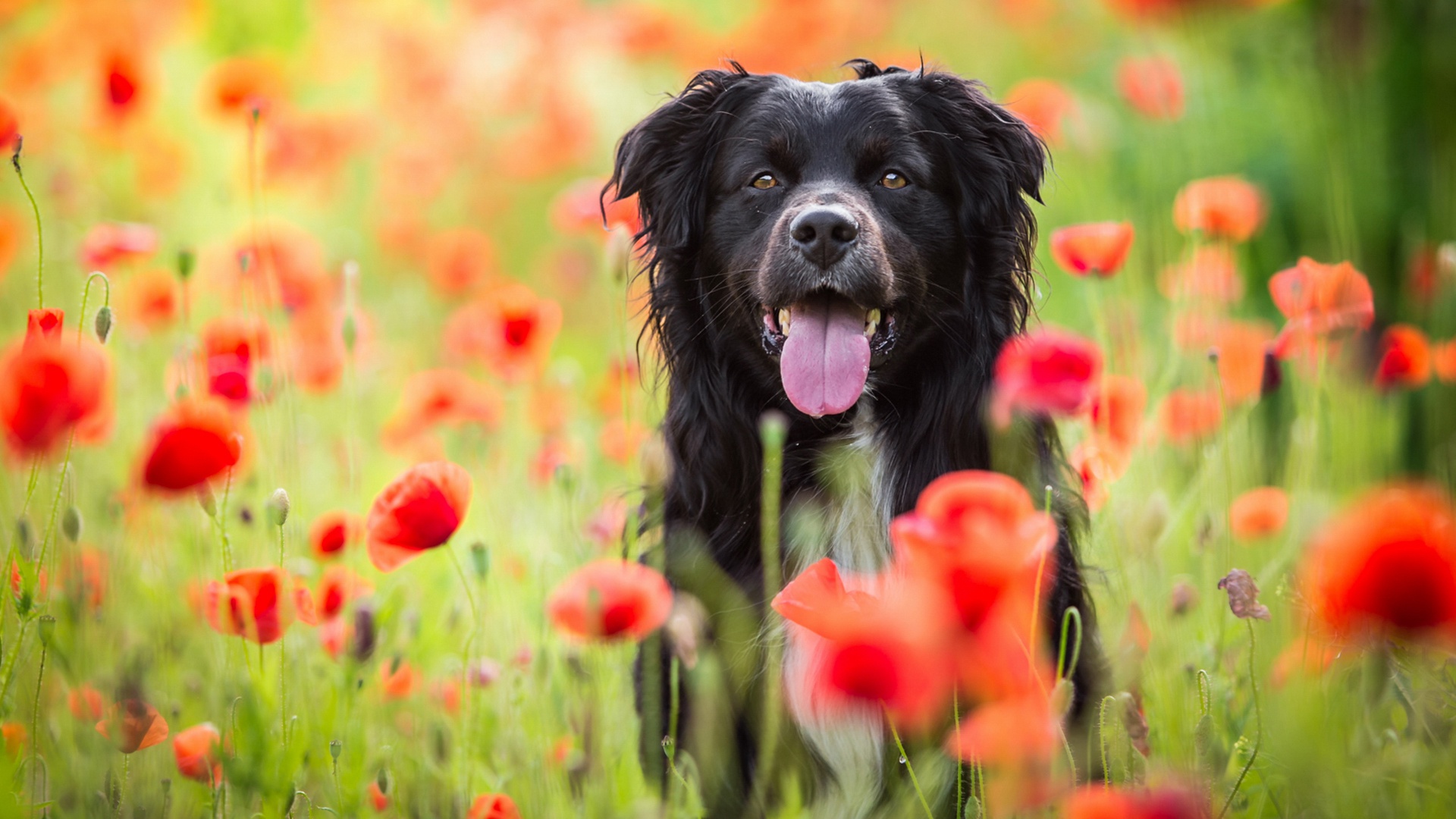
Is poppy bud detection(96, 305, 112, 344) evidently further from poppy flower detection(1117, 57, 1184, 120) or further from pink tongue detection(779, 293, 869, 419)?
poppy flower detection(1117, 57, 1184, 120)

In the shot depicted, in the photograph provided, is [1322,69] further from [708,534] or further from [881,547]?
[708,534]

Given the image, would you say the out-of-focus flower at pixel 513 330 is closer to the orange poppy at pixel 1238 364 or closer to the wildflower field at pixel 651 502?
the wildflower field at pixel 651 502

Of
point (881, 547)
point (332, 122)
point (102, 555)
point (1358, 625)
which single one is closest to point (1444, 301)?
point (881, 547)

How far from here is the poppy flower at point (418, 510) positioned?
1.49 metres

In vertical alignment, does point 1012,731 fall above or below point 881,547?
above

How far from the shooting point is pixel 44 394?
118cm

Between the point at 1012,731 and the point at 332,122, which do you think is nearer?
the point at 1012,731

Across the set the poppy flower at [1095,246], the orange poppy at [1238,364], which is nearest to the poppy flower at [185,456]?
the poppy flower at [1095,246]

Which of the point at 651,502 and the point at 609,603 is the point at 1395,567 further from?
the point at 651,502

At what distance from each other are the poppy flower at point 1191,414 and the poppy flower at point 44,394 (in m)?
2.29

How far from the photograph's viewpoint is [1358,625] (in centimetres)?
102

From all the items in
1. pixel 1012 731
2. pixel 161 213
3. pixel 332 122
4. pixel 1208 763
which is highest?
pixel 332 122

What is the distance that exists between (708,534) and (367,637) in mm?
855

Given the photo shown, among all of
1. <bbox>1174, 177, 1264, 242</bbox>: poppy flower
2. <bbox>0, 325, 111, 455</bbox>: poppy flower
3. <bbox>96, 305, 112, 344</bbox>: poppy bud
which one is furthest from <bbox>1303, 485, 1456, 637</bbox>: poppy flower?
<bbox>96, 305, 112, 344</bbox>: poppy bud
